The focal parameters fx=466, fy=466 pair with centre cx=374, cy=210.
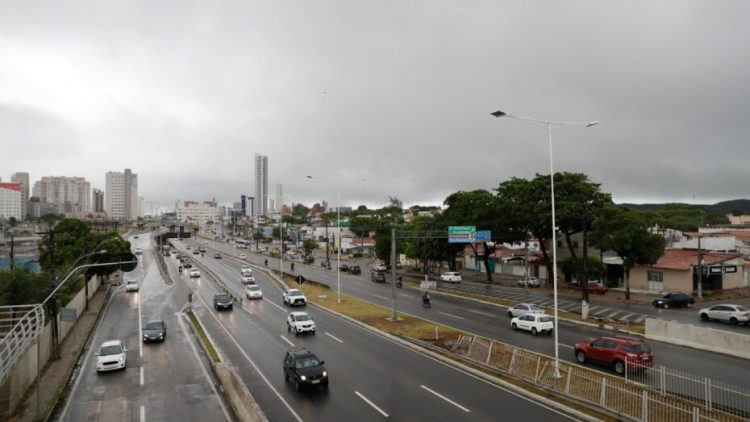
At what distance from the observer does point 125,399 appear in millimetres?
21172

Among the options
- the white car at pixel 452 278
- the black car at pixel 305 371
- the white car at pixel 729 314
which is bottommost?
the white car at pixel 452 278

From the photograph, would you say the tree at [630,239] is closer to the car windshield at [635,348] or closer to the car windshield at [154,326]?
the car windshield at [635,348]

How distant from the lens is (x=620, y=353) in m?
22.7

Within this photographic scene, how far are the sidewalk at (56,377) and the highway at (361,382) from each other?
8162 millimetres

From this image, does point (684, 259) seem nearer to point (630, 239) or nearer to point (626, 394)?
point (630, 239)

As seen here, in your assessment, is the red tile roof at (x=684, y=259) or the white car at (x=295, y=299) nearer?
the white car at (x=295, y=299)

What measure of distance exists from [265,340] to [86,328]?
56.0ft

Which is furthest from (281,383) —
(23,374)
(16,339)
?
(23,374)

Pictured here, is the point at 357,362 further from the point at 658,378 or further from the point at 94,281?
the point at 94,281

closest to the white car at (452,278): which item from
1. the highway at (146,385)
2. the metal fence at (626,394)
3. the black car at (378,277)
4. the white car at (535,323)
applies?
the black car at (378,277)

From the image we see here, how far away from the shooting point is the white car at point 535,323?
108 feet

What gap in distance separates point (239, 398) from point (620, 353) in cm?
1787

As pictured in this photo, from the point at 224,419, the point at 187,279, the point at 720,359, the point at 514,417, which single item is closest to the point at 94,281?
the point at 187,279

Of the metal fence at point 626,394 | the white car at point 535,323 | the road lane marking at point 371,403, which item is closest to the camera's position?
the metal fence at point 626,394
